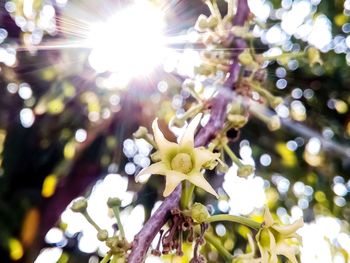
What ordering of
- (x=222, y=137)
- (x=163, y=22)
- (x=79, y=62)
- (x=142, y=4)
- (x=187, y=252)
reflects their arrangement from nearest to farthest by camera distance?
(x=222, y=137) → (x=187, y=252) → (x=142, y=4) → (x=163, y=22) → (x=79, y=62)

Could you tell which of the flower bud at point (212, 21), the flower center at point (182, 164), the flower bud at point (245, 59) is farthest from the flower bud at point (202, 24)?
the flower center at point (182, 164)

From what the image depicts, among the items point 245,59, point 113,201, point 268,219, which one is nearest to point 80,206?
point 113,201

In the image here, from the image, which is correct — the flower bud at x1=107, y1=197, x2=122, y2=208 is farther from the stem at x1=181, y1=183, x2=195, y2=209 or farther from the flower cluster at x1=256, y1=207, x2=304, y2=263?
the flower cluster at x1=256, y1=207, x2=304, y2=263

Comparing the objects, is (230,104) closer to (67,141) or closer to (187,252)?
(187,252)

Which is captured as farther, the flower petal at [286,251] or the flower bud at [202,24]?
the flower bud at [202,24]

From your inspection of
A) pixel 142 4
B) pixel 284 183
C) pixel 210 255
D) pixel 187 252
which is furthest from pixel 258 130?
pixel 187 252

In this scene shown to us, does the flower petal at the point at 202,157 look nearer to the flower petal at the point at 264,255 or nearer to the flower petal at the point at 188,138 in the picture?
the flower petal at the point at 188,138

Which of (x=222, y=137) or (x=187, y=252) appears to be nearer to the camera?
(x=222, y=137)
